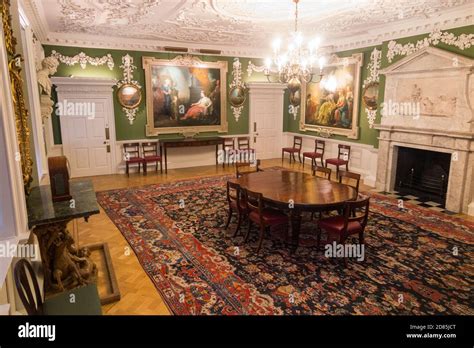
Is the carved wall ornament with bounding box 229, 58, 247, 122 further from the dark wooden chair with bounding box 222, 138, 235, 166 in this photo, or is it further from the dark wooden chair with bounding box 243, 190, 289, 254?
the dark wooden chair with bounding box 243, 190, 289, 254

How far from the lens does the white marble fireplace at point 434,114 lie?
241 inches

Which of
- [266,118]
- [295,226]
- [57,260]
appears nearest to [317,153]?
[266,118]

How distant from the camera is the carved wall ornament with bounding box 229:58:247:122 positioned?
34.9 feet

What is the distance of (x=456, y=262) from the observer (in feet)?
14.2

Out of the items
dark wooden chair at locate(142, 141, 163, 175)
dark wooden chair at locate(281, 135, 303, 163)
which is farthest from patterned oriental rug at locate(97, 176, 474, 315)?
dark wooden chair at locate(281, 135, 303, 163)

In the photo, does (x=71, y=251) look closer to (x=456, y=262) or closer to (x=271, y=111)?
(x=456, y=262)

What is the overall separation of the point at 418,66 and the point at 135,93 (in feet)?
23.3

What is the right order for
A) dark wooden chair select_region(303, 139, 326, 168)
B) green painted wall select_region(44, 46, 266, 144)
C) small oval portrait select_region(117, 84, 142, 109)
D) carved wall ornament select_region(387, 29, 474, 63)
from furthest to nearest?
dark wooden chair select_region(303, 139, 326, 168)
small oval portrait select_region(117, 84, 142, 109)
green painted wall select_region(44, 46, 266, 144)
carved wall ornament select_region(387, 29, 474, 63)

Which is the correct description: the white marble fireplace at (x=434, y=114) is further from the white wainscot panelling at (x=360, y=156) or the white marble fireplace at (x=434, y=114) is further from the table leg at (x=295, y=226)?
the table leg at (x=295, y=226)

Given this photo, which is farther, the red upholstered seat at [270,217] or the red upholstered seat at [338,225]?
the red upholstered seat at [270,217]

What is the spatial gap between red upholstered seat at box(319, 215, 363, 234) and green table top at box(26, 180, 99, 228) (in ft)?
9.40

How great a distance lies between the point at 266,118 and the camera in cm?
1144

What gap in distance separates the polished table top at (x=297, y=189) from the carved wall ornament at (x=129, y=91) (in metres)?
4.95

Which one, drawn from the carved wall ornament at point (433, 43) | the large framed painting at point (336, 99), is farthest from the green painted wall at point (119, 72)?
the carved wall ornament at point (433, 43)
